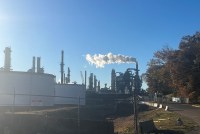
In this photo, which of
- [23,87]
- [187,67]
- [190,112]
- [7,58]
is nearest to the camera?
[190,112]

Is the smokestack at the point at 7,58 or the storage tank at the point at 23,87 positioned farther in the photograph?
the smokestack at the point at 7,58

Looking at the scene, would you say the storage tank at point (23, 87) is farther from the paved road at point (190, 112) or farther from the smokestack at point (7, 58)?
the smokestack at point (7, 58)

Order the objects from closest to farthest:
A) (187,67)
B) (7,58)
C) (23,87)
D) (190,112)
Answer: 1. (190,112)
2. (23,87)
3. (187,67)
4. (7,58)

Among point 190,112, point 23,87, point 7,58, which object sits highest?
point 7,58

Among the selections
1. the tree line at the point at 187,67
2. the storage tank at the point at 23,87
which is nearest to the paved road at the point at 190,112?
the tree line at the point at 187,67

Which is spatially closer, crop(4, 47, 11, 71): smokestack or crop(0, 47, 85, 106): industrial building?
crop(0, 47, 85, 106): industrial building

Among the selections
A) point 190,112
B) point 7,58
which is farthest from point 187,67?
point 7,58

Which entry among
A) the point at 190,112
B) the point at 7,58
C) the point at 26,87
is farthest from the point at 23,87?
the point at 190,112

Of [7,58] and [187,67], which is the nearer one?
[187,67]

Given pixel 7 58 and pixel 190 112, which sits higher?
pixel 7 58

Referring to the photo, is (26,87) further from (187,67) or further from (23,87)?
(187,67)

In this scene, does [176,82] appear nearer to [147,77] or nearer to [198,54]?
[198,54]

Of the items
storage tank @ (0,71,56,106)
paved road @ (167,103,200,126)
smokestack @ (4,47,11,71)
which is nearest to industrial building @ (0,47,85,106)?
storage tank @ (0,71,56,106)

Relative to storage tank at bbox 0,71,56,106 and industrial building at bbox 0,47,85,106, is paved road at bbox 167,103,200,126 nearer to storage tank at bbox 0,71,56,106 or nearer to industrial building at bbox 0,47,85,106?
industrial building at bbox 0,47,85,106
